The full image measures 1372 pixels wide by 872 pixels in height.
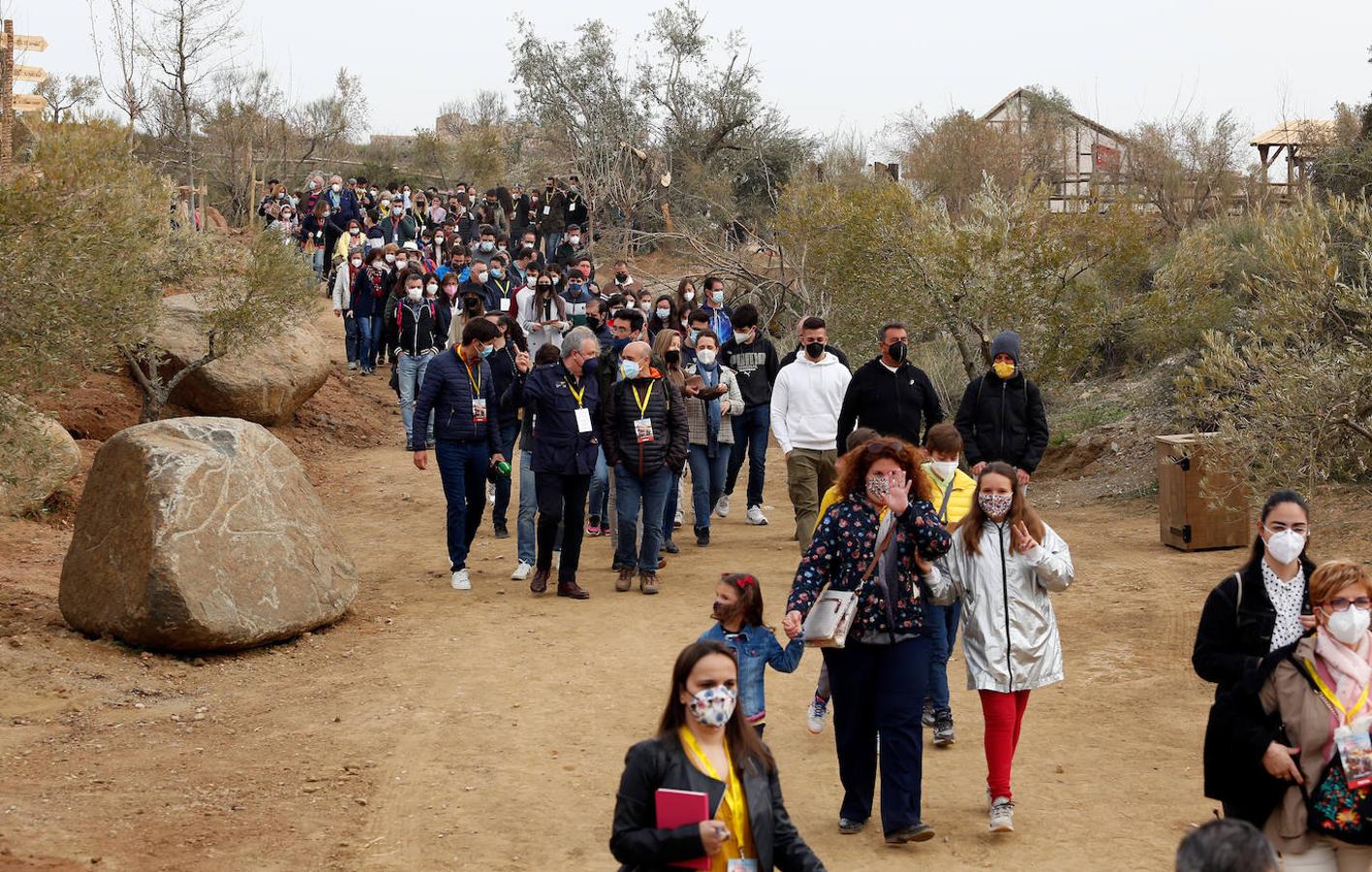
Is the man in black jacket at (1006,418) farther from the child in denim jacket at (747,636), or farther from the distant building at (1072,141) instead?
the distant building at (1072,141)

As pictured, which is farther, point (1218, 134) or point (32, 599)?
point (1218, 134)

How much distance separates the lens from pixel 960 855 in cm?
667

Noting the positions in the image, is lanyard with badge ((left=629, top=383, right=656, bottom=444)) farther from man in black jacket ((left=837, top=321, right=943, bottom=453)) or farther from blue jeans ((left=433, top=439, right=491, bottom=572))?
man in black jacket ((left=837, top=321, right=943, bottom=453))

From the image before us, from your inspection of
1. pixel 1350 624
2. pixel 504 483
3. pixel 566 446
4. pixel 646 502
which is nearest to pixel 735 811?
pixel 1350 624

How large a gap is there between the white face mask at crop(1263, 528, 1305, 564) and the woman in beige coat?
29 centimetres

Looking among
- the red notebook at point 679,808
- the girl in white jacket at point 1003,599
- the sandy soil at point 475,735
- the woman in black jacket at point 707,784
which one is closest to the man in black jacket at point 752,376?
the sandy soil at point 475,735

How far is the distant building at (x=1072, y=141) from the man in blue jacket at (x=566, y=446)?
81.4ft

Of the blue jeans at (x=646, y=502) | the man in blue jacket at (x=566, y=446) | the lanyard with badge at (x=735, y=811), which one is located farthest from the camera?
the blue jeans at (x=646, y=502)

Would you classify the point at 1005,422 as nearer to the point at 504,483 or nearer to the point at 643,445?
the point at 643,445

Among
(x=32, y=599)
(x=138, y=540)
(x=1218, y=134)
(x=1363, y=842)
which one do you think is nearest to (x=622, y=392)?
(x=138, y=540)

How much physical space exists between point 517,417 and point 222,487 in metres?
4.11

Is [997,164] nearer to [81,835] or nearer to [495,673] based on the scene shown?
[495,673]

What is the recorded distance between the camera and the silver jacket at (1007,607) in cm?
669

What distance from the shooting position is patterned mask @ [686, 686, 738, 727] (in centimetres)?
442
